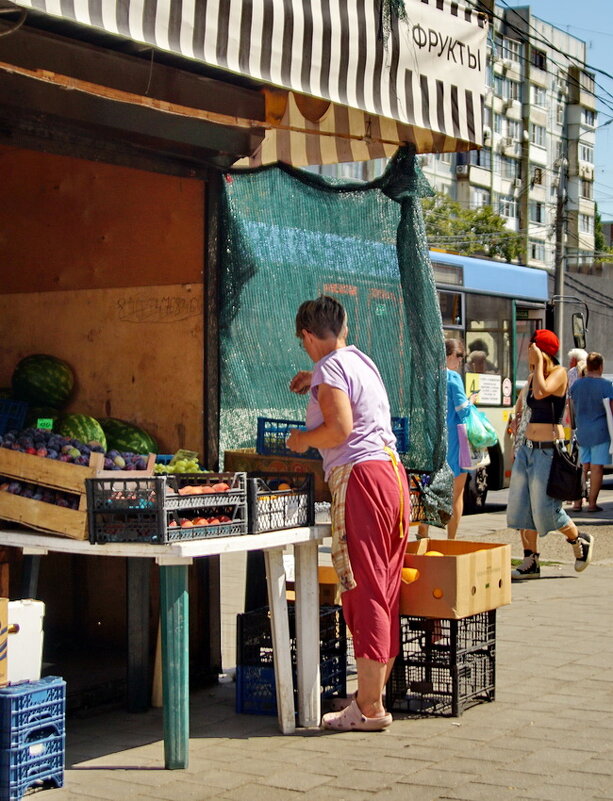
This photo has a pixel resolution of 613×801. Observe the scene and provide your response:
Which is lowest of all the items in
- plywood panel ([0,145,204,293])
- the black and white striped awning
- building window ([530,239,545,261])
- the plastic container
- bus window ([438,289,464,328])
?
the plastic container

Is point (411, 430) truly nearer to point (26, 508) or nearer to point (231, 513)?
point (231, 513)

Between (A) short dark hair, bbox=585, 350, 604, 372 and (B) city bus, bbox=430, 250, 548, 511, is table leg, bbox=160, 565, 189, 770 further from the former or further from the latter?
(A) short dark hair, bbox=585, 350, 604, 372

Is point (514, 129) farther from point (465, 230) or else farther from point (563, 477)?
point (563, 477)

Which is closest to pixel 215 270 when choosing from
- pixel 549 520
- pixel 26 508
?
pixel 26 508

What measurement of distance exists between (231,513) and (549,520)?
16.4ft

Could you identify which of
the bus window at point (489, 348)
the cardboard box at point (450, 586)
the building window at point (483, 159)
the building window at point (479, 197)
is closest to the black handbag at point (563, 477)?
the cardboard box at point (450, 586)

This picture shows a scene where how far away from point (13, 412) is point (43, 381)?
30 centimetres

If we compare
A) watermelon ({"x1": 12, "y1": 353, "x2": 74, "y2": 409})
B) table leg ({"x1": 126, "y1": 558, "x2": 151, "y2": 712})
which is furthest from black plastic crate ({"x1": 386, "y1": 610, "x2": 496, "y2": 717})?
watermelon ({"x1": 12, "y1": 353, "x2": 74, "y2": 409})

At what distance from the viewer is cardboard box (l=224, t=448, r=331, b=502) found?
5.79 metres

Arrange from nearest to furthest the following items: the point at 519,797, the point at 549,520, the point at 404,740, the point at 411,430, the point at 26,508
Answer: the point at 519,797, the point at 26,508, the point at 404,740, the point at 411,430, the point at 549,520

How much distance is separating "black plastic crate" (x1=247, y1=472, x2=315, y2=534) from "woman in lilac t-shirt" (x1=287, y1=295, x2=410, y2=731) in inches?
4.9

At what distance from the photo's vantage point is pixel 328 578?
6445 millimetres

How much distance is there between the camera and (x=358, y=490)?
5.25 meters

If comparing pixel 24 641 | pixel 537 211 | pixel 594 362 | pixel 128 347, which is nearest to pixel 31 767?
pixel 24 641
